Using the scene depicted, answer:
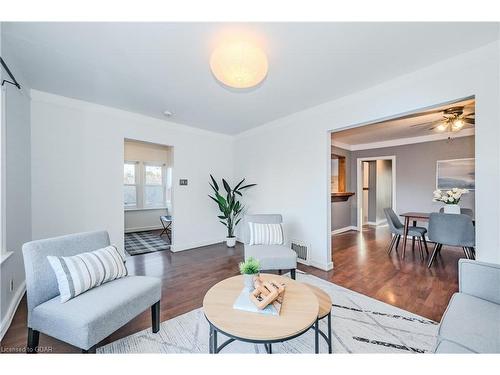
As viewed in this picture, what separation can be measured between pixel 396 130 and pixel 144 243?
6.01m

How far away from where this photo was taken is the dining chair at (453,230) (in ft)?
9.21

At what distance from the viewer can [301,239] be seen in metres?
3.42

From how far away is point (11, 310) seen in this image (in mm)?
1931

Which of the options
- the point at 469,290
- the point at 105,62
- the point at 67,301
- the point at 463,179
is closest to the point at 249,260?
the point at 67,301

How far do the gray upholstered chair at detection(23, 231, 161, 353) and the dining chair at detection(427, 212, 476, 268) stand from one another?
149 inches

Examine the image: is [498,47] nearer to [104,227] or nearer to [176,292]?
[176,292]

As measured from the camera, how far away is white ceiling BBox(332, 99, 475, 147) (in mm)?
3480

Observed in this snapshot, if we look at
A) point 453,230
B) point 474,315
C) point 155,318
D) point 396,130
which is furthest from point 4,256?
point 396,130

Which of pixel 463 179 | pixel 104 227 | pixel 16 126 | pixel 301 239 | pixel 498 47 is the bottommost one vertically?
pixel 301 239

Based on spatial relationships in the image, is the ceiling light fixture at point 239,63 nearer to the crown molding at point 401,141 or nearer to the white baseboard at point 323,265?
the white baseboard at point 323,265

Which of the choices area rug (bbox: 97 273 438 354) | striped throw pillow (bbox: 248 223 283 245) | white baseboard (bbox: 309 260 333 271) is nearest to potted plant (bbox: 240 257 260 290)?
area rug (bbox: 97 273 438 354)

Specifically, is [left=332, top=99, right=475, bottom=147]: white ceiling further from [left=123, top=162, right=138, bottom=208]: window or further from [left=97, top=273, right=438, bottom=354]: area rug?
[left=123, top=162, right=138, bottom=208]: window

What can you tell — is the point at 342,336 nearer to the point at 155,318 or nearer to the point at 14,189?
the point at 155,318
